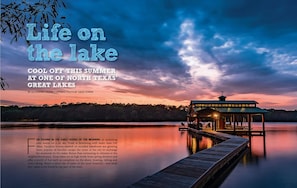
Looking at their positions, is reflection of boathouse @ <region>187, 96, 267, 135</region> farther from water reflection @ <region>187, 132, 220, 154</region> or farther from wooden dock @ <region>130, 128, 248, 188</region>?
wooden dock @ <region>130, 128, 248, 188</region>

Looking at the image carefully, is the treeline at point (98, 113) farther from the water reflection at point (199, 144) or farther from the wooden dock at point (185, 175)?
the wooden dock at point (185, 175)

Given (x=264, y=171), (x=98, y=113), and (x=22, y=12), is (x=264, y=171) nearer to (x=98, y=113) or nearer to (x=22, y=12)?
(x=22, y=12)

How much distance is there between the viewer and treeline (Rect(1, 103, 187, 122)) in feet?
296

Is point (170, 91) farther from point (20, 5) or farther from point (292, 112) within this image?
point (292, 112)

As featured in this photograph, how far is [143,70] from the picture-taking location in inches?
1166

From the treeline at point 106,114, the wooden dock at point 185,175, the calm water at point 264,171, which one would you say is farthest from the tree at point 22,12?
the treeline at point 106,114

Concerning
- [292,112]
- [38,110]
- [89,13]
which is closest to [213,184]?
[89,13]

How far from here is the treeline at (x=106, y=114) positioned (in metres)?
90.1

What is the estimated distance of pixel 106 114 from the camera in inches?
4001

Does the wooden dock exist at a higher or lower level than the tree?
lower

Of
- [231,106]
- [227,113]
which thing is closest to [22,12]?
[227,113]

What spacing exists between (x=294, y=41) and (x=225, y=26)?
336 inches

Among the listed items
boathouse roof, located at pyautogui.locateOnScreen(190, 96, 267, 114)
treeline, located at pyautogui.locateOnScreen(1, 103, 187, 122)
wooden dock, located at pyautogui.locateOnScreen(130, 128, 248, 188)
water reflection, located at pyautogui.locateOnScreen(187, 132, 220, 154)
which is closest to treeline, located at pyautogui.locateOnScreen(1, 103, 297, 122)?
treeline, located at pyautogui.locateOnScreen(1, 103, 187, 122)

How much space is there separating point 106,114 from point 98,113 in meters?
3.89
